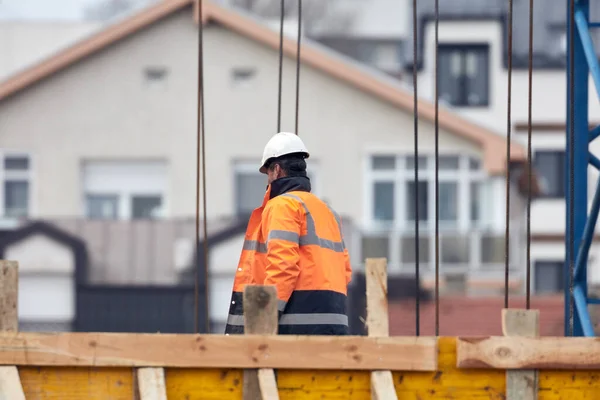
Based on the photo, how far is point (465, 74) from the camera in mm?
33312

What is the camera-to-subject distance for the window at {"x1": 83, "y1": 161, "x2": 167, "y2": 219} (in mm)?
25859

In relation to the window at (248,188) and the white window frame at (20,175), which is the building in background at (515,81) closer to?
the window at (248,188)

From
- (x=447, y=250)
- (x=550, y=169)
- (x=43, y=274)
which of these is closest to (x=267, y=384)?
(x=43, y=274)

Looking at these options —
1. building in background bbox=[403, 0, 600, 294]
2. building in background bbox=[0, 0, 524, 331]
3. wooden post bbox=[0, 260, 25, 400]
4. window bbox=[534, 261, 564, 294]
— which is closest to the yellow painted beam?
wooden post bbox=[0, 260, 25, 400]

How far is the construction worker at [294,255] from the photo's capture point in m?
5.54

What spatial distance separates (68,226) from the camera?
24438 mm

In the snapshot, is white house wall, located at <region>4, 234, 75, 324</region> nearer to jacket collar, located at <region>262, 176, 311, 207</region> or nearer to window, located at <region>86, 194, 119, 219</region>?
window, located at <region>86, 194, 119, 219</region>

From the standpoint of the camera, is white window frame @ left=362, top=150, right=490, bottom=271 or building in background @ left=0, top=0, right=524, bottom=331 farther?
white window frame @ left=362, top=150, right=490, bottom=271

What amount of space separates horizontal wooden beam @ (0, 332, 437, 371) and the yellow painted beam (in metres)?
0.05

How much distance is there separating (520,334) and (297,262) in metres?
1.03

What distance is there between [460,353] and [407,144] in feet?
69.6

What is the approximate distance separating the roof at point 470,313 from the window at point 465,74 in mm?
11461

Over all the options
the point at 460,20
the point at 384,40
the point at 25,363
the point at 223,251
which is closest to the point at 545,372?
the point at 25,363

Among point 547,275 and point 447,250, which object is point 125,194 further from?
point 547,275
